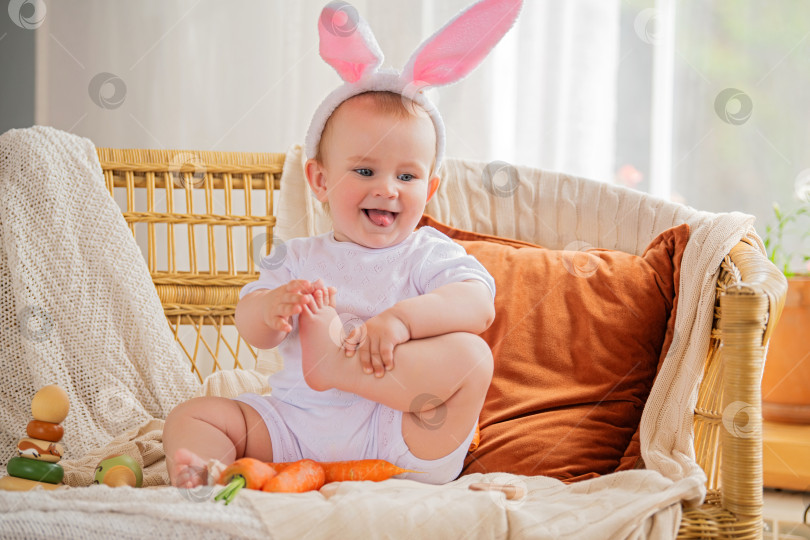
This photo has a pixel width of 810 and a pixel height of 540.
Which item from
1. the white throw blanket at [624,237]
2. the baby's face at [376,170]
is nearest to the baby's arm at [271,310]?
the baby's face at [376,170]

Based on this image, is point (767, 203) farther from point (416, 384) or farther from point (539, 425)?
point (416, 384)

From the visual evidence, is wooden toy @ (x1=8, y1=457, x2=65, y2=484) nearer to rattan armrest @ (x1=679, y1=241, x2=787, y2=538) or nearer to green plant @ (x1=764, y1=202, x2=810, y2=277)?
rattan armrest @ (x1=679, y1=241, x2=787, y2=538)

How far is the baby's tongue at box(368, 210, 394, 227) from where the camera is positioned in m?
0.99

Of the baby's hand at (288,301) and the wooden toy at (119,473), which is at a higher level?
the baby's hand at (288,301)

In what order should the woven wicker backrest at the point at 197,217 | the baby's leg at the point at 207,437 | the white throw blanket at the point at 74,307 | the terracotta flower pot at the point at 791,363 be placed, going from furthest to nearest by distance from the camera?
the terracotta flower pot at the point at 791,363 < the woven wicker backrest at the point at 197,217 < the white throw blanket at the point at 74,307 < the baby's leg at the point at 207,437

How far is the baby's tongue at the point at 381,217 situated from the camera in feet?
3.26

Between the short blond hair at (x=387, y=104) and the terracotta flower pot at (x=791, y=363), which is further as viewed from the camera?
the terracotta flower pot at (x=791, y=363)

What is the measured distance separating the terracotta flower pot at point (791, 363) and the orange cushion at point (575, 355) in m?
0.71

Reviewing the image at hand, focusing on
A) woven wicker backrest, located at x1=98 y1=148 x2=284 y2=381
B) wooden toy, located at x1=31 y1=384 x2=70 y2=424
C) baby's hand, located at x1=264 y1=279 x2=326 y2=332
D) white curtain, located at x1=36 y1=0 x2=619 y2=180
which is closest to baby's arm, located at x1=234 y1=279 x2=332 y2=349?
baby's hand, located at x1=264 y1=279 x2=326 y2=332

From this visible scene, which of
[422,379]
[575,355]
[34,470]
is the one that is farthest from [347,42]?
[34,470]

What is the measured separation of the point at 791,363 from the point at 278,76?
150cm

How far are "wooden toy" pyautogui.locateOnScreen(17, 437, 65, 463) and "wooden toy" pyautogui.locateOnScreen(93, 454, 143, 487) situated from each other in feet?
0.20

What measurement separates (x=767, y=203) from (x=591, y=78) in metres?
0.58

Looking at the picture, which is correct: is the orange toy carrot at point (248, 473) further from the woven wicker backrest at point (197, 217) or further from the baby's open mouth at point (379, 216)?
the woven wicker backrest at point (197, 217)
